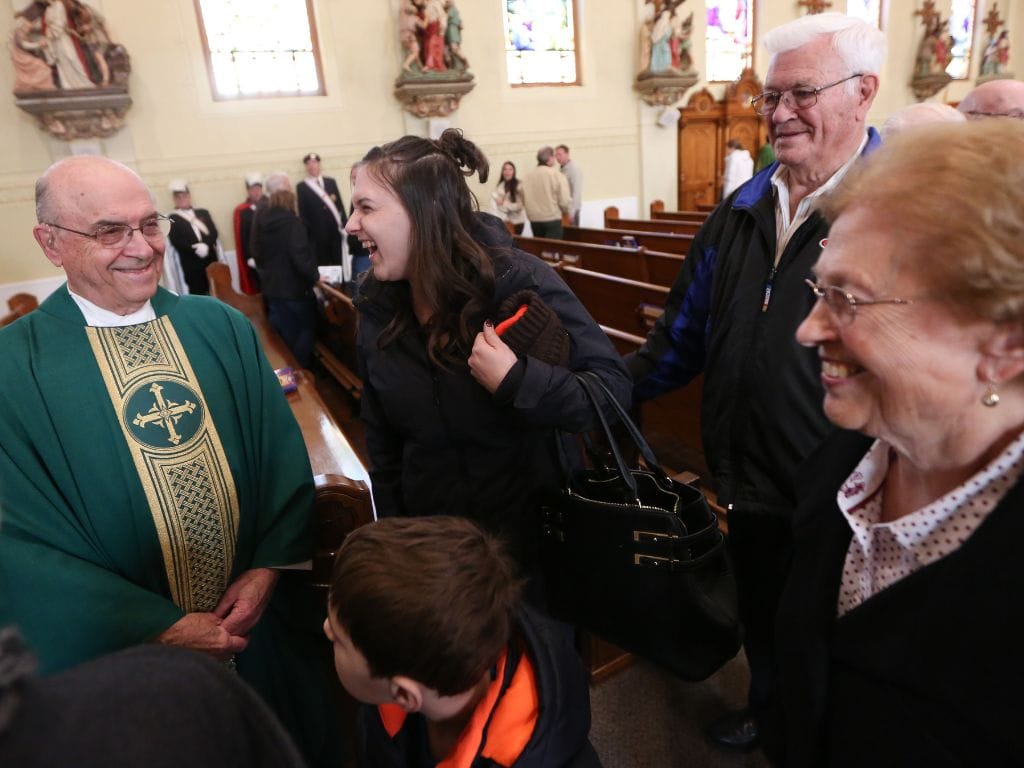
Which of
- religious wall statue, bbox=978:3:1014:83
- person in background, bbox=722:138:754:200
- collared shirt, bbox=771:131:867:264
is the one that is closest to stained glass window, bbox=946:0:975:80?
religious wall statue, bbox=978:3:1014:83

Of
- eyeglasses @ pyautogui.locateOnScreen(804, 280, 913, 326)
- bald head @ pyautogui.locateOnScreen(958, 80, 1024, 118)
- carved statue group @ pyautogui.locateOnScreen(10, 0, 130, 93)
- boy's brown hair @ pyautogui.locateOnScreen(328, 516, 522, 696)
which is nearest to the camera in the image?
eyeglasses @ pyautogui.locateOnScreen(804, 280, 913, 326)

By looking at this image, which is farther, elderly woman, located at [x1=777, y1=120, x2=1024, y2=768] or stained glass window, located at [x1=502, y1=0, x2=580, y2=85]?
stained glass window, located at [x1=502, y1=0, x2=580, y2=85]

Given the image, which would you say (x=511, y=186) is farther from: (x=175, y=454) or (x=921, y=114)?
(x=175, y=454)

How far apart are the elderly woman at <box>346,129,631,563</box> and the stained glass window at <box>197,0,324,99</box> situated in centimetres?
801

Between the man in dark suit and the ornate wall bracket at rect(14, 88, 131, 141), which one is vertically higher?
the ornate wall bracket at rect(14, 88, 131, 141)

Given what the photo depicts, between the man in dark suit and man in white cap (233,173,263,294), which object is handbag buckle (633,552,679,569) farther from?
man in white cap (233,173,263,294)

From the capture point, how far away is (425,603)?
936 millimetres

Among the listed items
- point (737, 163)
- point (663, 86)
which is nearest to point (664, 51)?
Answer: point (663, 86)

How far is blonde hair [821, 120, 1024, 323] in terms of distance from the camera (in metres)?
0.68

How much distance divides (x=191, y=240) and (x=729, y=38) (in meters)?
9.57

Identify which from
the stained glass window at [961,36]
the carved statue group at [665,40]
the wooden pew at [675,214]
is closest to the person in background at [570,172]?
the wooden pew at [675,214]

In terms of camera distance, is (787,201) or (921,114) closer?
(787,201)

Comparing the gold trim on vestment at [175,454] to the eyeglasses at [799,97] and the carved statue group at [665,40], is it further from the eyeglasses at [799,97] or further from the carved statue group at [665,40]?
the carved statue group at [665,40]

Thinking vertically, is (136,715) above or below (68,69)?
below
